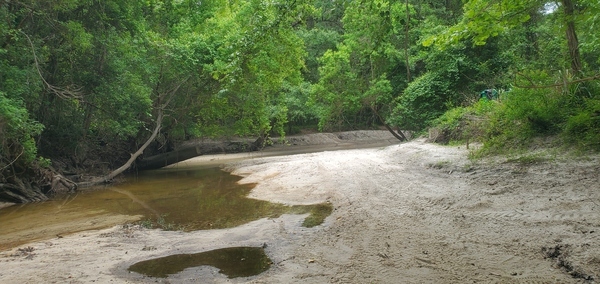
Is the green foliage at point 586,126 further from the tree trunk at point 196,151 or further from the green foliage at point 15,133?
the tree trunk at point 196,151

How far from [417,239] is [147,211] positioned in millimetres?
6620

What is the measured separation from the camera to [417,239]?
494 centimetres

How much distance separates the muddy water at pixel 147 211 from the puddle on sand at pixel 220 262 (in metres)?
1.63

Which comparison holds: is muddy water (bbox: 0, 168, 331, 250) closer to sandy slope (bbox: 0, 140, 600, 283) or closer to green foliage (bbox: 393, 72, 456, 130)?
sandy slope (bbox: 0, 140, 600, 283)

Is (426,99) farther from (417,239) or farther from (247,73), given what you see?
(417,239)

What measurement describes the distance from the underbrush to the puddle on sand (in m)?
6.42

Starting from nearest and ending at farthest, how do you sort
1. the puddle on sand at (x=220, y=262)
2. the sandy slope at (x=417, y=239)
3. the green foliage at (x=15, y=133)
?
1. the sandy slope at (x=417, y=239)
2. the puddle on sand at (x=220, y=262)
3. the green foliage at (x=15, y=133)

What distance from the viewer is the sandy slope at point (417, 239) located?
3.89 meters

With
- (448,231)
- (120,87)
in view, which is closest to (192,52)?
(120,87)

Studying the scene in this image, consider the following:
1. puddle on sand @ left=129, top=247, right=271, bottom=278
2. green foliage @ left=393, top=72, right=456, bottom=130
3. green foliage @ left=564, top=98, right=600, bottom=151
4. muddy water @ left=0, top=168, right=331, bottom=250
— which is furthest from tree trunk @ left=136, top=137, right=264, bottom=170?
green foliage @ left=564, top=98, right=600, bottom=151

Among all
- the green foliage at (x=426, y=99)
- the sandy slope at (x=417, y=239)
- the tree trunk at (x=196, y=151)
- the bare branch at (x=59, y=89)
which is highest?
the bare branch at (x=59, y=89)

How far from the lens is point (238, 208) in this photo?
8.72m

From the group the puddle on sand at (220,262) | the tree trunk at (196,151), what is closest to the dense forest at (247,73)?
the tree trunk at (196,151)

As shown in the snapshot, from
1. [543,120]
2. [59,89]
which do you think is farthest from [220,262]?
[59,89]
